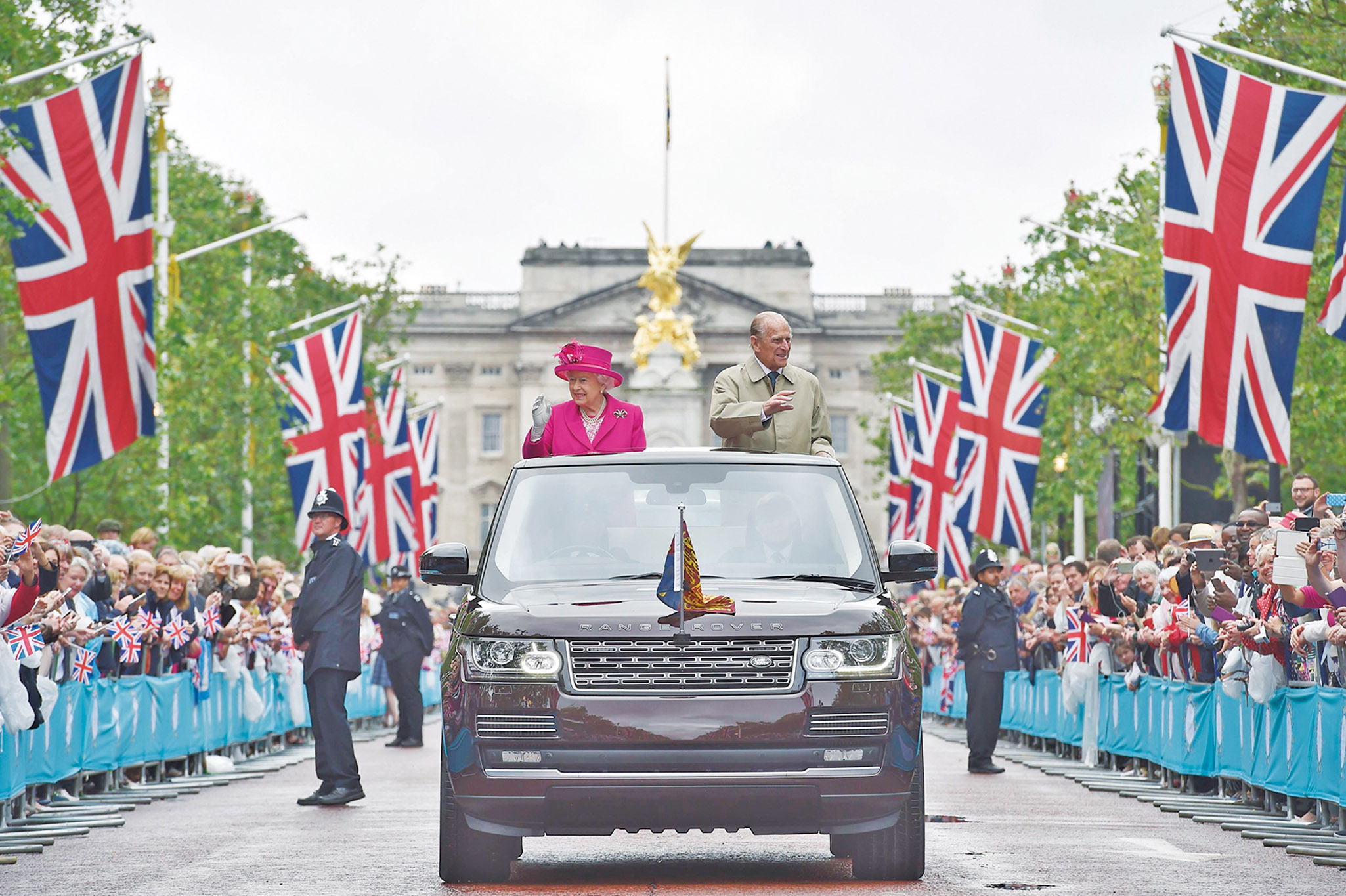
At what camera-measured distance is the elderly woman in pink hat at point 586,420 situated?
Answer: 478 inches

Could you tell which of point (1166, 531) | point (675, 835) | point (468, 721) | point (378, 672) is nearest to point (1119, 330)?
point (378, 672)

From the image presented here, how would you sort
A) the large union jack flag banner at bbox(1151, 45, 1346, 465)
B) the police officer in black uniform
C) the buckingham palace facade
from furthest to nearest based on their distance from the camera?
the buckingham palace facade < the police officer in black uniform < the large union jack flag banner at bbox(1151, 45, 1346, 465)

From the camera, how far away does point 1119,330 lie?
4328 centimetres

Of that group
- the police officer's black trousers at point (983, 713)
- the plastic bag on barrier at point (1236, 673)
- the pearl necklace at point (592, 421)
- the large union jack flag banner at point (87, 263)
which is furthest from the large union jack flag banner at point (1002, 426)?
the pearl necklace at point (592, 421)

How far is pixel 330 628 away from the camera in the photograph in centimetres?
1630

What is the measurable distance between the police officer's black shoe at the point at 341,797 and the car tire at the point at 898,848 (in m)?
6.46

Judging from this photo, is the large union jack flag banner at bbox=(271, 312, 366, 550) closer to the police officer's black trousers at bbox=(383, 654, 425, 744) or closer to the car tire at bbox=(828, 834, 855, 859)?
the police officer's black trousers at bbox=(383, 654, 425, 744)

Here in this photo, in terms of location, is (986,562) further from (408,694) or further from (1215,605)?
(408,694)

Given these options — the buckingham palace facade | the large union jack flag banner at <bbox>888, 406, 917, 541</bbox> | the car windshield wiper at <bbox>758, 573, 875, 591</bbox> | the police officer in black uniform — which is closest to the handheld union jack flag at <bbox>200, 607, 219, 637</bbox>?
the police officer in black uniform

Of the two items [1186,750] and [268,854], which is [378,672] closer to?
[1186,750]

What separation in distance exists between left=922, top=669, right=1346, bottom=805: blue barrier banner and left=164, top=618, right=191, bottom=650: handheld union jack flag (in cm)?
820

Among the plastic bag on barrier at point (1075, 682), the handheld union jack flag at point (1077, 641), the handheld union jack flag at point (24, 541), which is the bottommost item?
the plastic bag on barrier at point (1075, 682)

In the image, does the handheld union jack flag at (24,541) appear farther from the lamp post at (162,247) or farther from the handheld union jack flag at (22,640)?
the lamp post at (162,247)

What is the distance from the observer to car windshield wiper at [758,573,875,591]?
10.9 metres
